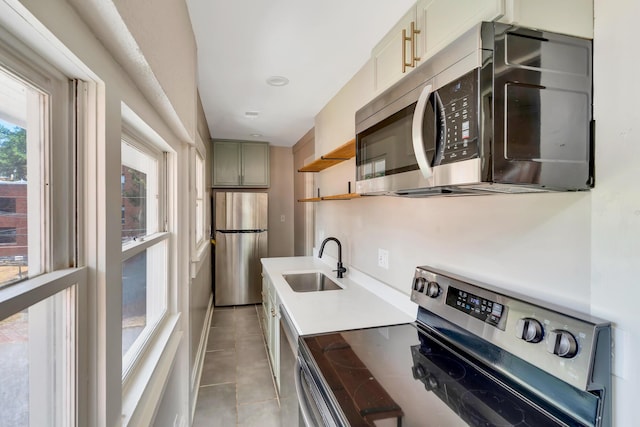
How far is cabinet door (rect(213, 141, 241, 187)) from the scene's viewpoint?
4211 mm

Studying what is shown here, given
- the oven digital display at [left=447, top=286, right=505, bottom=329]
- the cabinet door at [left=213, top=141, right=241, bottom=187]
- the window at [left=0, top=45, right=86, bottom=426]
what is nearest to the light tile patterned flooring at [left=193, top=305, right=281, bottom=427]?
the oven digital display at [left=447, top=286, right=505, bottom=329]

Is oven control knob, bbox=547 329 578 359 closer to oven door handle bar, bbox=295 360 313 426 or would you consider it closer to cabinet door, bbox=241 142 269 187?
oven door handle bar, bbox=295 360 313 426

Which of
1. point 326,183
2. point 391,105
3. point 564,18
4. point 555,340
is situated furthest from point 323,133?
point 555,340

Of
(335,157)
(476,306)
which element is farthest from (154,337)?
(335,157)

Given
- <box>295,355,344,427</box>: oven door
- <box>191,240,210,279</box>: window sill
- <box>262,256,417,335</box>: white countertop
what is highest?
<box>191,240,210,279</box>: window sill

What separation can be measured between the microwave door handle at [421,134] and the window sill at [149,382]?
44.3 inches

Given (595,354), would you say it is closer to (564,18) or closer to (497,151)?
(497,151)

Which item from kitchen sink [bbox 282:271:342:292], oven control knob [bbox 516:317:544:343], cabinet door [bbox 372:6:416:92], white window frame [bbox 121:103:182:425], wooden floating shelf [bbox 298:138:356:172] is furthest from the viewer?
kitchen sink [bbox 282:271:342:292]

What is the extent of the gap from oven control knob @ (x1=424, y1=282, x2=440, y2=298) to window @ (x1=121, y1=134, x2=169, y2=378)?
1162mm

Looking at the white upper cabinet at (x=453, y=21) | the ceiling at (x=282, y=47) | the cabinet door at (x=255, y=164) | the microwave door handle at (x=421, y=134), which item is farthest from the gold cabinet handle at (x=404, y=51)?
the cabinet door at (x=255, y=164)

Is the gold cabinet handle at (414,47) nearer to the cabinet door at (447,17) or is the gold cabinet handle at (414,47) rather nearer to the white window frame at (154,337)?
the cabinet door at (447,17)

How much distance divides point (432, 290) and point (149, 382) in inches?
45.5

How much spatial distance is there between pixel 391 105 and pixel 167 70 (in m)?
0.80

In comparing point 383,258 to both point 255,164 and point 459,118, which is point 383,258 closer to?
point 459,118
